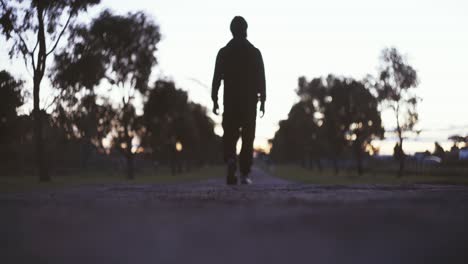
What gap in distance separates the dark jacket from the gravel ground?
490cm

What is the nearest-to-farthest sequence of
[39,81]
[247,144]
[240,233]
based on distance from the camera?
[240,233] → [247,144] → [39,81]

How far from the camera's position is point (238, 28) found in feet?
30.0

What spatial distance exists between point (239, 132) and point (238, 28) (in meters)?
1.70

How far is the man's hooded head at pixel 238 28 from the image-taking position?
9148mm

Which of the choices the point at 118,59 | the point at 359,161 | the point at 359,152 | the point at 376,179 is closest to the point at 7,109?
the point at 118,59

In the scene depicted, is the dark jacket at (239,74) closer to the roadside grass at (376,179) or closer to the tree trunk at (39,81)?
the roadside grass at (376,179)

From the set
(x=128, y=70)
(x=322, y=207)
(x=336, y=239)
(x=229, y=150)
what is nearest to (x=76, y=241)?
(x=336, y=239)

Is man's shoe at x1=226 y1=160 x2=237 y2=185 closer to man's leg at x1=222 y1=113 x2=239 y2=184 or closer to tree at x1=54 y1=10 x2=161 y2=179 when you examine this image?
man's leg at x1=222 y1=113 x2=239 y2=184

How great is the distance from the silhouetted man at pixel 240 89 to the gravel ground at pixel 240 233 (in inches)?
189

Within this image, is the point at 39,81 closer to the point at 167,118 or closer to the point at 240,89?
the point at 167,118

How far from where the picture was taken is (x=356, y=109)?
70.1m

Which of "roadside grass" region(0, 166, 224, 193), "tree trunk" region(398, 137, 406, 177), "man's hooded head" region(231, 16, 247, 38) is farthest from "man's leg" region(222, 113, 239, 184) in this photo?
"tree trunk" region(398, 137, 406, 177)

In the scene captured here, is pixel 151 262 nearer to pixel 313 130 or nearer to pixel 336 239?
pixel 336 239

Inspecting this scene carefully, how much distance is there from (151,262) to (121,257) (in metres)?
0.18
